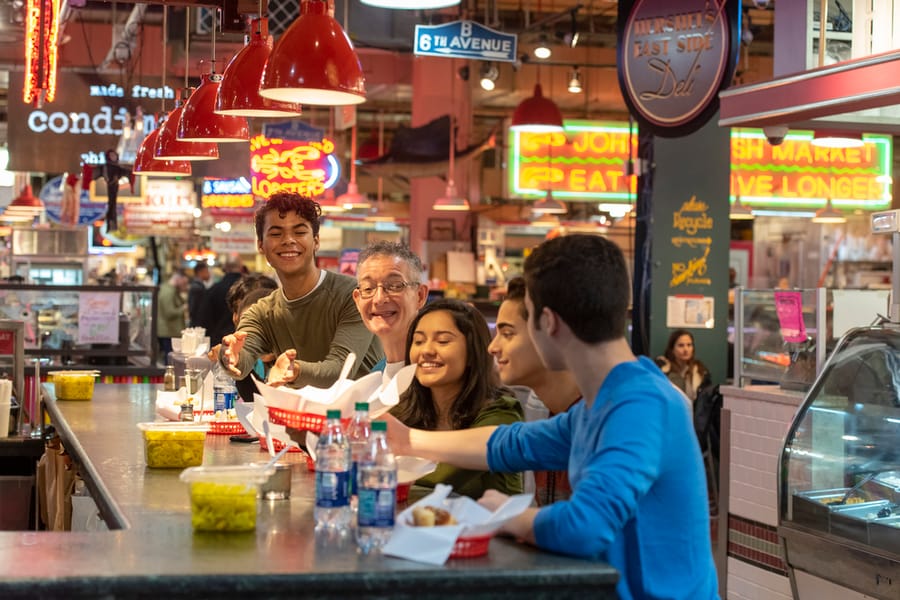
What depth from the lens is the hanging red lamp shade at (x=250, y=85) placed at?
13.7 feet

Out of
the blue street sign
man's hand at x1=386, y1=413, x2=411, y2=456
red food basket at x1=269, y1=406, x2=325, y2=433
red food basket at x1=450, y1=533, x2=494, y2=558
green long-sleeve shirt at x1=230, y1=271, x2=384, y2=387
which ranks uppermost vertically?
the blue street sign

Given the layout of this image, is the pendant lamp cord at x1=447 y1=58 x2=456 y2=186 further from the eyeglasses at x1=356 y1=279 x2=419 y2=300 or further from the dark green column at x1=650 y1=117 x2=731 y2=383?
the eyeglasses at x1=356 y1=279 x2=419 y2=300

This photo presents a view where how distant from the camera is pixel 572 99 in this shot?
20297mm

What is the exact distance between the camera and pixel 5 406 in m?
6.09

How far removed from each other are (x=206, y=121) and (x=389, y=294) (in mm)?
1126

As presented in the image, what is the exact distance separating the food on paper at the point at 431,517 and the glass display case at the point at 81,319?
791 centimetres

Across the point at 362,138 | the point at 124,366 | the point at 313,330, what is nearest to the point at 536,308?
the point at 313,330

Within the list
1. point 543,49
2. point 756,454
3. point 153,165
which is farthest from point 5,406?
point 543,49

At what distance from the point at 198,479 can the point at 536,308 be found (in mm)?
871

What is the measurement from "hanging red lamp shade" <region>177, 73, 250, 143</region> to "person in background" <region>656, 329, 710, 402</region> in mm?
6125

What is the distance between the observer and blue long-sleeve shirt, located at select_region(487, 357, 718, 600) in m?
2.54

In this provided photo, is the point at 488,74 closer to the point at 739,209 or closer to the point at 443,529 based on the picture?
the point at 739,209

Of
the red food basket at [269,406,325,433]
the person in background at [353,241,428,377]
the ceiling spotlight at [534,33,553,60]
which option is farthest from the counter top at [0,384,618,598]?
the ceiling spotlight at [534,33,553,60]

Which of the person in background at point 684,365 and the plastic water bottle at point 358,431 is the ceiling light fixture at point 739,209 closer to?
the person in background at point 684,365
